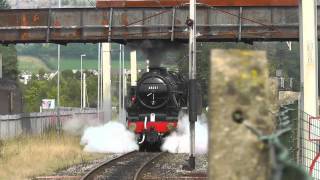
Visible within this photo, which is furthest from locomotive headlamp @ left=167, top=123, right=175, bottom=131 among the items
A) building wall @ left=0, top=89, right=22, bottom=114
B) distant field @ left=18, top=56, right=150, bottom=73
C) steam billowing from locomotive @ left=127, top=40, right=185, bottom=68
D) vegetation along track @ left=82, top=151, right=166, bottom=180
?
distant field @ left=18, top=56, right=150, bottom=73

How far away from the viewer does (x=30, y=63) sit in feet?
600

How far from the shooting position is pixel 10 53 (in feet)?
312

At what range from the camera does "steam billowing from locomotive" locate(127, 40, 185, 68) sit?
2689cm

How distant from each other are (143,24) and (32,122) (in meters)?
11.2

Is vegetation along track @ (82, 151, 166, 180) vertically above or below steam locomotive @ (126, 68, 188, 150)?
below

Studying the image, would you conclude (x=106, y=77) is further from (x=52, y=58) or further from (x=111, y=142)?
(x=52, y=58)

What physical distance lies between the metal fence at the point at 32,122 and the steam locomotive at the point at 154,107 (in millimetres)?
7030

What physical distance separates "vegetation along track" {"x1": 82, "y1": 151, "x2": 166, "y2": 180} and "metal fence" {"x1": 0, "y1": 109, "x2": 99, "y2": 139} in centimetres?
923

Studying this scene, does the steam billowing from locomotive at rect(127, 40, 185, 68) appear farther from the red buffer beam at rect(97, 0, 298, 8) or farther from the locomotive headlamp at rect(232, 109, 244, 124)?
the locomotive headlamp at rect(232, 109, 244, 124)

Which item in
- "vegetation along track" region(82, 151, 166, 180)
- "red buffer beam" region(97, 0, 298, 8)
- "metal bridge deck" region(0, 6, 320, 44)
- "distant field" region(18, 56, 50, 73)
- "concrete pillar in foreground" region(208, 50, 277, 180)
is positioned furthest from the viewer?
"distant field" region(18, 56, 50, 73)

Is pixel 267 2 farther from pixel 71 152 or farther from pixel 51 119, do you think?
pixel 51 119

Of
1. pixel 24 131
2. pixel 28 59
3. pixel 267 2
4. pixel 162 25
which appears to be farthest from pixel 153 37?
pixel 28 59

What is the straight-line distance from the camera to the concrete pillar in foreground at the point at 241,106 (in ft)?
A: 9.32

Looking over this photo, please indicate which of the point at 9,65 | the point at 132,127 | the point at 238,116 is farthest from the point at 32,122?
the point at 9,65
